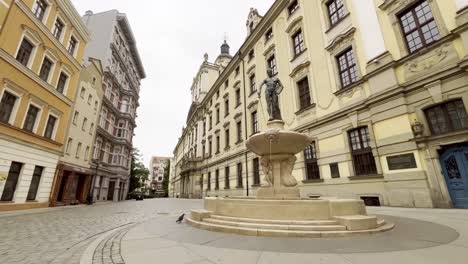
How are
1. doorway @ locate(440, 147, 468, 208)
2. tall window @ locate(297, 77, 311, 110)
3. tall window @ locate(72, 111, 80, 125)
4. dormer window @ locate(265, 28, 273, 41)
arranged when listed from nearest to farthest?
doorway @ locate(440, 147, 468, 208) → tall window @ locate(297, 77, 311, 110) → tall window @ locate(72, 111, 80, 125) → dormer window @ locate(265, 28, 273, 41)

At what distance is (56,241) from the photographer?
185 inches

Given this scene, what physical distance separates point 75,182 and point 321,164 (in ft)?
72.2

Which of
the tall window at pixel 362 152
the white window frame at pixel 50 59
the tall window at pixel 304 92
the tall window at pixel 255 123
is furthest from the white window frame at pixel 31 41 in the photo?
the tall window at pixel 362 152

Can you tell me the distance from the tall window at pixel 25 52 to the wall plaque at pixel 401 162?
2051cm

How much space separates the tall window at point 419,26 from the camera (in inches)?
335

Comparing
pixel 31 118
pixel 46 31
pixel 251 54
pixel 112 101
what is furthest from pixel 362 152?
pixel 112 101

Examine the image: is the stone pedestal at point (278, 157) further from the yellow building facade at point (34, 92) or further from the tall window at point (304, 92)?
the yellow building facade at point (34, 92)

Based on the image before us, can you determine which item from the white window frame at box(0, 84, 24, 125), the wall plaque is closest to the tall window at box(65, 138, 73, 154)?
the white window frame at box(0, 84, 24, 125)

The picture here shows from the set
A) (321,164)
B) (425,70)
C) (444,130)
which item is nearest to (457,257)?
(444,130)

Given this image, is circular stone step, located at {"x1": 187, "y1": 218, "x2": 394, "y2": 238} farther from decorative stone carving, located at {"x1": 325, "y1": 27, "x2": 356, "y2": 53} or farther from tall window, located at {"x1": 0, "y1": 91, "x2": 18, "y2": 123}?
tall window, located at {"x1": 0, "y1": 91, "x2": 18, "y2": 123}

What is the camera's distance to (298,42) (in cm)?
1564

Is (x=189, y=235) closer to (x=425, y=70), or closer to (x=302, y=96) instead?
(x=425, y=70)

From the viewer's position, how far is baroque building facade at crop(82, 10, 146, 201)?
2586 cm

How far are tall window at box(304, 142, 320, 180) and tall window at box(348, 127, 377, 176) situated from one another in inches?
91.7
